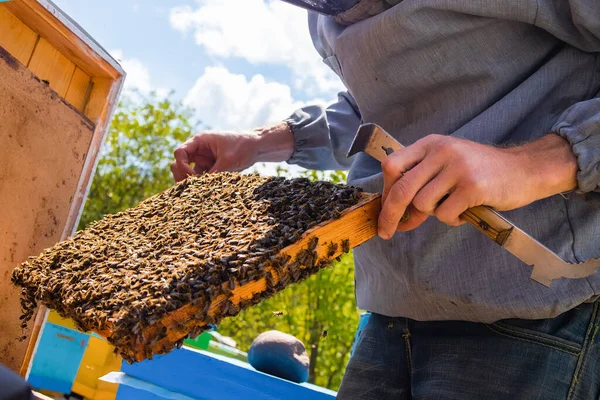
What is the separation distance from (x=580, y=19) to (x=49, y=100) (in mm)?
2243

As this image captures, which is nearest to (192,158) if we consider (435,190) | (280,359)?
(280,359)

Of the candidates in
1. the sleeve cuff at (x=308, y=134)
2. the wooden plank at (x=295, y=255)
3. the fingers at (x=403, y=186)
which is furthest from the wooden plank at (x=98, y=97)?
the fingers at (x=403, y=186)

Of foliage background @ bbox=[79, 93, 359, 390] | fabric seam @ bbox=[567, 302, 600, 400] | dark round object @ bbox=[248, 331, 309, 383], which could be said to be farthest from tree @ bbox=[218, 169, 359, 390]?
fabric seam @ bbox=[567, 302, 600, 400]

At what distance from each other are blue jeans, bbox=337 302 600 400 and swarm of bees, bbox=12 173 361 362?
2.01ft

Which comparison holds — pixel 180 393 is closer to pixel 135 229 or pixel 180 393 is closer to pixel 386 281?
pixel 135 229

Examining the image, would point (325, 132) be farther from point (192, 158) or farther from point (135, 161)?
point (135, 161)

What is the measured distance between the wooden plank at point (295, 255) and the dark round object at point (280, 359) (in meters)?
1.70

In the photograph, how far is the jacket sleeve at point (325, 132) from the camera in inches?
111

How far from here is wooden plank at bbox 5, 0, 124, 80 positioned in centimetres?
232

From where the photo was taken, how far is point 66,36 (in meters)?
2.48

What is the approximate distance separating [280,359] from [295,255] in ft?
5.85

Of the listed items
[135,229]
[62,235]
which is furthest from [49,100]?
[135,229]

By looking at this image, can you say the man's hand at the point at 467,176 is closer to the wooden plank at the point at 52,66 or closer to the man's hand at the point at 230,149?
the man's hand at the point at 230,149

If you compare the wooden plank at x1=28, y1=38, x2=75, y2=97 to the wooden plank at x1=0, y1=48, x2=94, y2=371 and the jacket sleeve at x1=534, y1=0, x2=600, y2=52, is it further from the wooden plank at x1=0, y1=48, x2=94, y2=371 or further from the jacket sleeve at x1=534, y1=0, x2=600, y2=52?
the jacket sleeve at x1=534, y1=0, x2=600, y2=52
